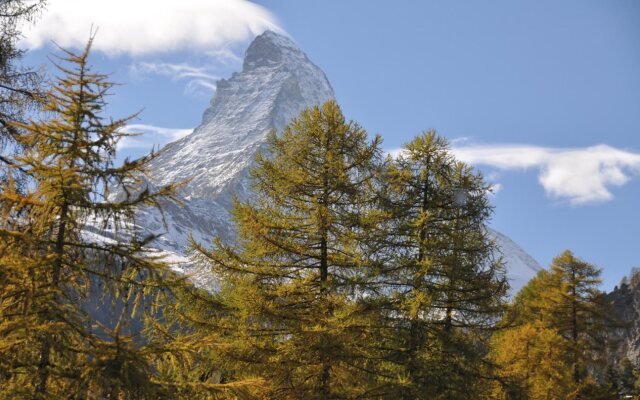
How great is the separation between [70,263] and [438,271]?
896cm

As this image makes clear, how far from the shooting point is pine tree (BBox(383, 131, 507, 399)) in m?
12.2

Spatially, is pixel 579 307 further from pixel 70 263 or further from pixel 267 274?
pixel 70 263

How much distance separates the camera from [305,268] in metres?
11.8

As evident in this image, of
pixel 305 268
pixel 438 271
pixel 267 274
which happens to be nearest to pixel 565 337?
pixel 438 271

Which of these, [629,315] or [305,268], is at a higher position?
[629,315]

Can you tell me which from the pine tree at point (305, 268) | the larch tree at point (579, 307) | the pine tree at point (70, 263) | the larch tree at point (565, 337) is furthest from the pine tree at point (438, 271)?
the larch tree at point (579, 307)

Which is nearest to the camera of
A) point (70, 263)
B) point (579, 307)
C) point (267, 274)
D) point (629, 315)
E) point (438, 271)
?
point (70, 263)

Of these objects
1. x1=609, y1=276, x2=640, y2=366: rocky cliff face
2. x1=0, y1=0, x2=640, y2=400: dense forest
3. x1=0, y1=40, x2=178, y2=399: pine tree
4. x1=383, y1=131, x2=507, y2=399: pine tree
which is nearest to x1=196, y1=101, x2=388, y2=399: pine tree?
x1=0, y1=0, x2=640, y2=400: dense forest

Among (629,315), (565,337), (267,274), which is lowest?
(565,337)

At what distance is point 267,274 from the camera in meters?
11.5

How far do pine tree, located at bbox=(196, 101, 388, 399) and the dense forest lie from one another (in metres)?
0.04

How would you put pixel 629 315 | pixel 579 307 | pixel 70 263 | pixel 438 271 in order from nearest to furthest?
pixel 70 263
pixel 438 271
pixel 579 307
pixel 629 315

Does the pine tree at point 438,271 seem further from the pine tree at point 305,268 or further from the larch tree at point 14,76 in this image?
the larch tree at point 14,76

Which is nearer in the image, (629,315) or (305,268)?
(305,268)
